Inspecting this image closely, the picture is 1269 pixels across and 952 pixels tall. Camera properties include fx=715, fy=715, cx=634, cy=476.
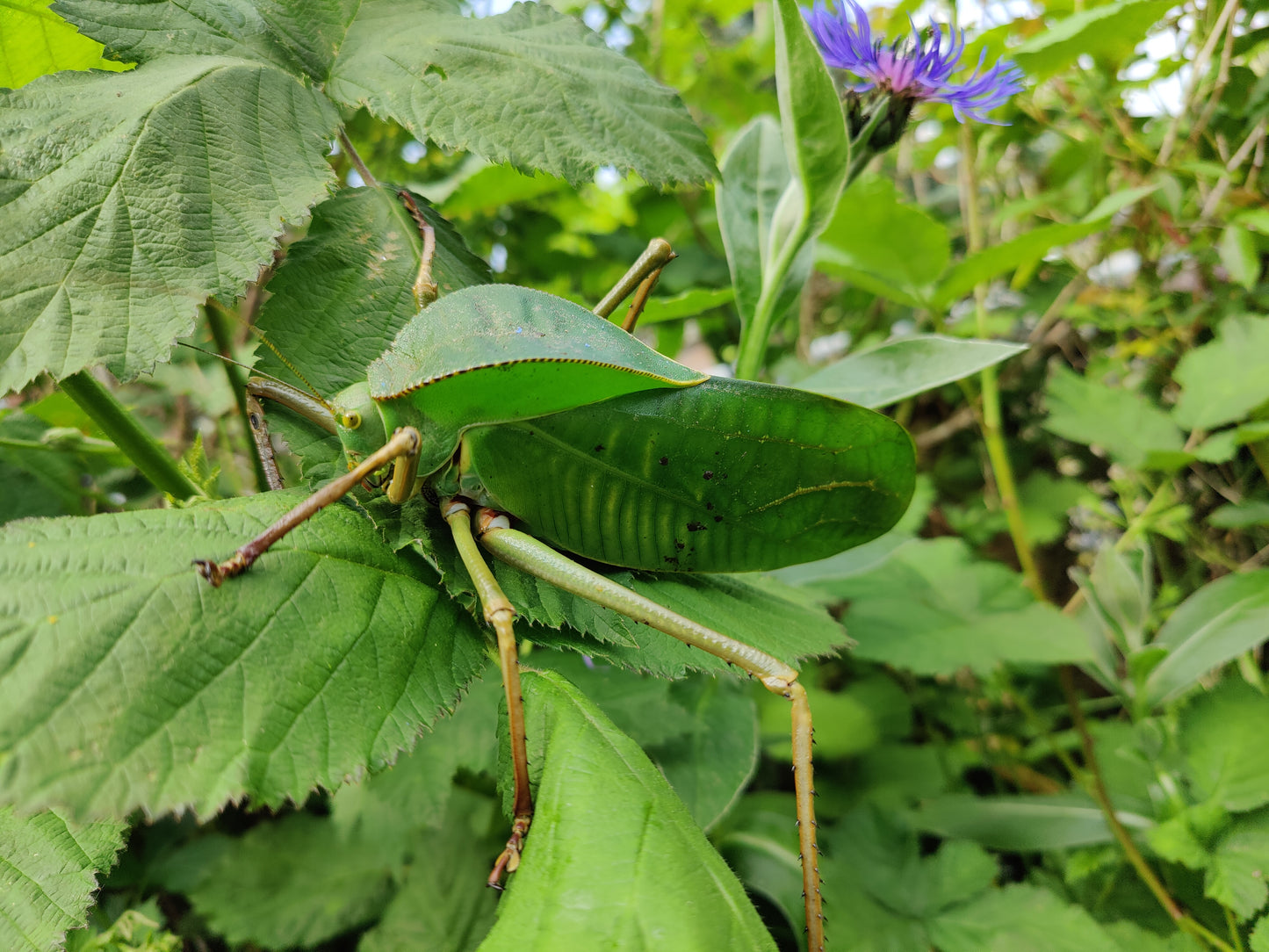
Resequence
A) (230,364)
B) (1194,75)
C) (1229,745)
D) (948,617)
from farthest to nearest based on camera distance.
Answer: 1. (1194,75)
2. (948,617)
3. (1229,745)
4. (230,364)

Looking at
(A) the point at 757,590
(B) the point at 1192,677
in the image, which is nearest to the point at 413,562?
(A) the point at 757,590

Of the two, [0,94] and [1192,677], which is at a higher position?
[0,94]

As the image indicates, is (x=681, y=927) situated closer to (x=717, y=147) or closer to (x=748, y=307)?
(x=748, y=307)

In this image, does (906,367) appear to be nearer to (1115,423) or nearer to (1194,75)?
(1115,423)

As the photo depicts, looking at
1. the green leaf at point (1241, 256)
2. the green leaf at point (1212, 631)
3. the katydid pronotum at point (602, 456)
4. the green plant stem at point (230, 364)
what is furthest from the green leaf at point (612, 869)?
the green leaf at point (1241, 256)

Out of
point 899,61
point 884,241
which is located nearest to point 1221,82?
point 884,241

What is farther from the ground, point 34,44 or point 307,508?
point 34,44

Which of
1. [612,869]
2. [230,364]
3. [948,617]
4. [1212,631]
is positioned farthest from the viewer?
[948,617]
